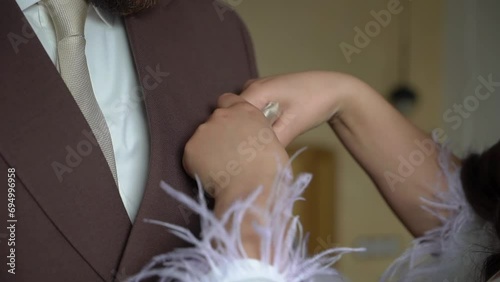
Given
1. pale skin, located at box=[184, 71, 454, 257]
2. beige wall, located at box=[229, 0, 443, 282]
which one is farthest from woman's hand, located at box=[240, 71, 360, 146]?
beige wall, located at box=[229, 0, 443, 282]

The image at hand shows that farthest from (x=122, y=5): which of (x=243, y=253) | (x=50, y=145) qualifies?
(x=243, y=253)

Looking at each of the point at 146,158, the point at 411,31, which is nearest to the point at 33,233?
the point at 146,158

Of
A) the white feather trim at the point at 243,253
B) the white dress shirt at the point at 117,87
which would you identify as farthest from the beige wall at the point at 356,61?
the white feather trim at the point at 243,253

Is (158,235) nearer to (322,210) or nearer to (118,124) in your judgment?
(118,124)

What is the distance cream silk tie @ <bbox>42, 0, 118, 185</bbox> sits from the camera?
64 cm

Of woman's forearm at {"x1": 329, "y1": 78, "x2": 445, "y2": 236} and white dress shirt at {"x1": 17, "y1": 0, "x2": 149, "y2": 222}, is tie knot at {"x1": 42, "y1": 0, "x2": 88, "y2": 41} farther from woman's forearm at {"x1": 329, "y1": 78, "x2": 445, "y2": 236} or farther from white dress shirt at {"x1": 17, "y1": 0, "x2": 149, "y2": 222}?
woman's forearm at {"x1": 329, "y1": 78, "x2": 445, "y2": 236}

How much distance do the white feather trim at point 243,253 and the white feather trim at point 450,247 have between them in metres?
0.20

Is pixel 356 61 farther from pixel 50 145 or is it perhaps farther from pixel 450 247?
pixel 50 145

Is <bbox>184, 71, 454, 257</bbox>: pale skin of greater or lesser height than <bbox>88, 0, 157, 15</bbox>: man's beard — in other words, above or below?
below

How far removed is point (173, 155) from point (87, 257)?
0.45ft

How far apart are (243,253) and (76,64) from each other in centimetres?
24

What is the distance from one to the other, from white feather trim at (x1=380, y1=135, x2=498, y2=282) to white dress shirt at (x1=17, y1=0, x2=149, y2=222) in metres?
0.29

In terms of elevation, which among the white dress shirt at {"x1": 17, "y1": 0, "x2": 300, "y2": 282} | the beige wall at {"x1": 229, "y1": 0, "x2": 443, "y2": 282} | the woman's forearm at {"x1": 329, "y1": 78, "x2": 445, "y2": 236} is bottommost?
the beige wall at {"x1": 229, "y1": 0, "x2": 443, "y2": 282}

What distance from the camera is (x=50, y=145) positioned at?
59 centimetres
